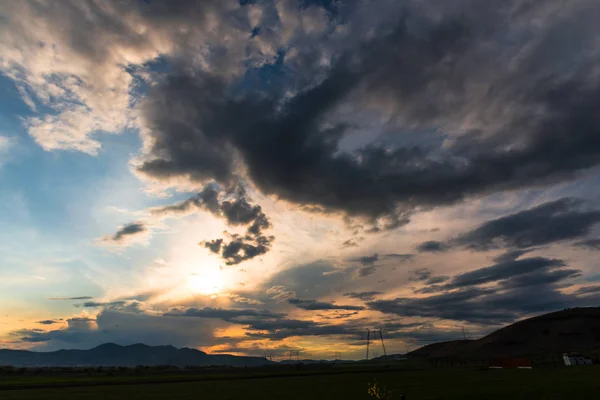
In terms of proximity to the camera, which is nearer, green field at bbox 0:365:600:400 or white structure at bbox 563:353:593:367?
green field at bbox 0:365:600:400

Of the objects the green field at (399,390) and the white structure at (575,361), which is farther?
the white structure at (575,361)

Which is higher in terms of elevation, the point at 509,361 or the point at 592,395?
the point at 509,361

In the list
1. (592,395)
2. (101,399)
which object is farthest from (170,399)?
(592,395)

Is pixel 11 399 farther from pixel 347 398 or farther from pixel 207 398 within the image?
pixel 347 398

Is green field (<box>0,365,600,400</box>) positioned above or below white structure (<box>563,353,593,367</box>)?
below

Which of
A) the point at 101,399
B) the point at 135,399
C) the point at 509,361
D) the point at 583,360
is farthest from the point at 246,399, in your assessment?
the point at 583,360

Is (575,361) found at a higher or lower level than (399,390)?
higher

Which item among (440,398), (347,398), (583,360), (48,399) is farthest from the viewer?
(583,360)

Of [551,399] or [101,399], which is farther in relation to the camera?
[101,399]

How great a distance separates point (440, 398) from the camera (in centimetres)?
5409

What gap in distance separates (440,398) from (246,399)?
93.8 ft

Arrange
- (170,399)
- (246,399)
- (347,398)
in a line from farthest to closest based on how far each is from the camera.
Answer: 1. (170,399)
2. (246,399)
3. (347,398)

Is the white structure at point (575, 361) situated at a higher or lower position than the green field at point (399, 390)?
higher

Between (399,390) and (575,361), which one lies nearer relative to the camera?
(399,390)
